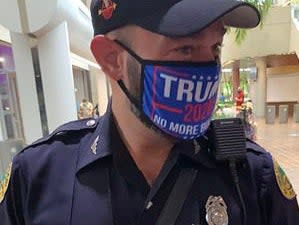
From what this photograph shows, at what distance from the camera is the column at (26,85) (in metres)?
1.77

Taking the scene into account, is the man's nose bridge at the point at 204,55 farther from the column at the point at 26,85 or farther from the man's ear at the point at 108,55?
the column at the point at 26,85

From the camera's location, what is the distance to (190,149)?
3.37ft

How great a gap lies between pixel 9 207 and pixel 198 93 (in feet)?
2.05

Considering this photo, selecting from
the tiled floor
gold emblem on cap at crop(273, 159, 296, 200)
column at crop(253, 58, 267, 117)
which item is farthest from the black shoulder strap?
column at crop(253, 58, 267, 117)

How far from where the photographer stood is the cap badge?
3.09ft

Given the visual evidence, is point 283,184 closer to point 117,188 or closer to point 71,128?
point 117,188

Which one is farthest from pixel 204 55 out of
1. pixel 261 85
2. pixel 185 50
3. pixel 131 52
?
pixel 261 85

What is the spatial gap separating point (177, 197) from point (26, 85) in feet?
3.92

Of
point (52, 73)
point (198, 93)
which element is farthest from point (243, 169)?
point (52, 73)

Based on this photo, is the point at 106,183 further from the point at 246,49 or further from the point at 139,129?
the point at 246,49

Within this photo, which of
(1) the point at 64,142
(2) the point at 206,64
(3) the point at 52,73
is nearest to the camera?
(2) the point at 206,64

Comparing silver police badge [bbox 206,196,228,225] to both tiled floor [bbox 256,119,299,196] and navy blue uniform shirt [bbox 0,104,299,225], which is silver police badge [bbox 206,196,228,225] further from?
tiled floor [bbox 256,119,299,196]

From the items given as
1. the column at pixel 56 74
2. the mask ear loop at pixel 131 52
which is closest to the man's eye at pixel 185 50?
the mask ear loop at pixel 131 52

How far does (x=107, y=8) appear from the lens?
956mm
